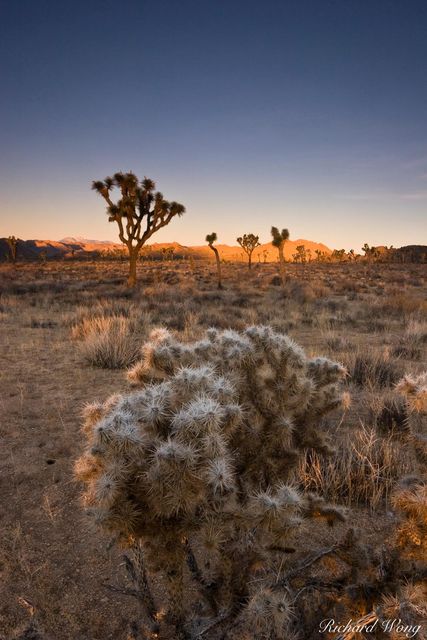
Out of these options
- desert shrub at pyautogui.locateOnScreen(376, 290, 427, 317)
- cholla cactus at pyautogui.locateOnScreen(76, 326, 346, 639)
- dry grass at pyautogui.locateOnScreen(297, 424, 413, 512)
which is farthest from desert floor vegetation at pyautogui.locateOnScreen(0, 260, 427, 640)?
desert shrub at pyautogui.locateOnScreen(376, 290, 427, 317)

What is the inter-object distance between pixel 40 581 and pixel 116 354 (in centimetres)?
513

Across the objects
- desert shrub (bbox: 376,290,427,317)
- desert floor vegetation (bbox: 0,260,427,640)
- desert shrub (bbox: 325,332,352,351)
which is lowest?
desert floor vegetation (bbox: 0,260,427,640)

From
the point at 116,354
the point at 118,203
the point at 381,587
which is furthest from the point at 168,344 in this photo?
the point at 118,203

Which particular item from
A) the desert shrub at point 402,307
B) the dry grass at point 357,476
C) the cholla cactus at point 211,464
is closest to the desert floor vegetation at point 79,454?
the dry grass at point 357,476

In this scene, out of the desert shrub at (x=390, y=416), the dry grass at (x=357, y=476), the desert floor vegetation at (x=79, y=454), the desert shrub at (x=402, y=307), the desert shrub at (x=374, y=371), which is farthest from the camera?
the desert shrub at (x=402, y=307)

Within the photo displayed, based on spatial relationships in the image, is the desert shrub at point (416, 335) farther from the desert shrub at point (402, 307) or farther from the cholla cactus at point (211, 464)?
the cholla cactus at point (211, 464)

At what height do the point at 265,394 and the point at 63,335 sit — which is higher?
the point at 265,394

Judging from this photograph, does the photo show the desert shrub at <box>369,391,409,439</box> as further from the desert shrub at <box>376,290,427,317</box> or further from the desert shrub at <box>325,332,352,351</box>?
the desert shrub at <box>376,290,427,317</box>

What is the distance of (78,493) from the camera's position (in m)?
3.56

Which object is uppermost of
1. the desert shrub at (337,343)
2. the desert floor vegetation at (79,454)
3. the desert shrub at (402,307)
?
the desert shrub at (402,307)

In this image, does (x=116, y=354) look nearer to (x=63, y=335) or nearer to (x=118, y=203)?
(x=63, y=335)

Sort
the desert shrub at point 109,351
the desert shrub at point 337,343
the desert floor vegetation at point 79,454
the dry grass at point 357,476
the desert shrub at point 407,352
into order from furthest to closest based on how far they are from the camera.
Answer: the desert shrub at point 337,343, the desert shrub at point 407,352, the desert shrub at point 109,351, the dry grass at point 357,476, the desert floor vegetation at point 79,454

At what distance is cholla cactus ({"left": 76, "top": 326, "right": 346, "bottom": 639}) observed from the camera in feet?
5.45

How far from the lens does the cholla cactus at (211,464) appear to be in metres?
1.66
